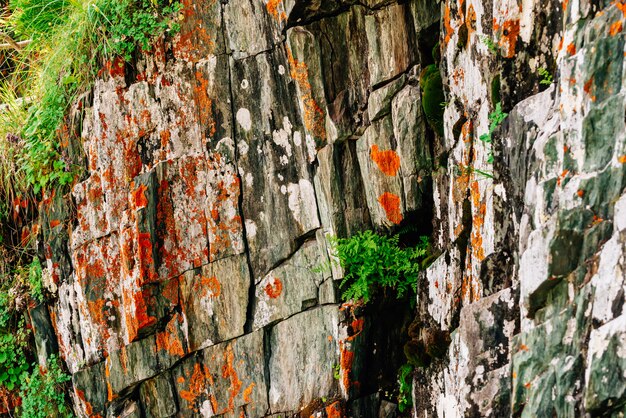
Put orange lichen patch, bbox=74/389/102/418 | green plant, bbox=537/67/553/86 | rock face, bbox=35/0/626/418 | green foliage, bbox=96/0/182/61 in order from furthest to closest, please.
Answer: orange lichen patch, bbox=74/389/102/418
green foliage, bbox=96/0/182/61
rock face, bbox=35/0/626/418
green plant, bbox=537/67/553/86

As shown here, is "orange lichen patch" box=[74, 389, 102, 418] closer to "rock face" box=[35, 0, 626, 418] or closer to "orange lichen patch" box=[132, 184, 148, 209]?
"rock face" box=[35, 0, 626, 418]

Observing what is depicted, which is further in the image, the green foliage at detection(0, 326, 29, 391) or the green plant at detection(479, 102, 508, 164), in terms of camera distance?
the green foliage at detection(0, 326, 29, 391)

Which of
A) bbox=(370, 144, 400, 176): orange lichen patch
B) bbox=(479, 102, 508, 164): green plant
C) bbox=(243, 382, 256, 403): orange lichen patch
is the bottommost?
bbox=(243, 382, 256, 403): orange lichen patch

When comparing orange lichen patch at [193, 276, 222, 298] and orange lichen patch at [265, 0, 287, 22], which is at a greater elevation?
orange lichen patch at [265, 0, 287, 22]

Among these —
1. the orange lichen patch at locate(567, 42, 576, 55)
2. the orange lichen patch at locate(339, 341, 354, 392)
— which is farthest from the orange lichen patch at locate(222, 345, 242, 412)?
the orange lichen patch at locate(567, 42, 576, 55)

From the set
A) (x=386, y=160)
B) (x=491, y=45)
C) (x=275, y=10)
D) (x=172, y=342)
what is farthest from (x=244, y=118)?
(x=491, y=45)

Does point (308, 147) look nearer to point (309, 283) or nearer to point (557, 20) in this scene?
point (309, 283)

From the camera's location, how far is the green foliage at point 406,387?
20.1 ft

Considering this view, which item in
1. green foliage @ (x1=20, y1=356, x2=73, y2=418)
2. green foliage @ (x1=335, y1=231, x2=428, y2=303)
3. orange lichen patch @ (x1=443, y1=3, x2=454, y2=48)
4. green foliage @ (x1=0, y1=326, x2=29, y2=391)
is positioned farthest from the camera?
green foliage @ (x1=0, y1=326, x2=29, y2=391)

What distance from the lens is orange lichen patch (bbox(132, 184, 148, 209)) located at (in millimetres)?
6504

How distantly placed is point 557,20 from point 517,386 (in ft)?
7.04

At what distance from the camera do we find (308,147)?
636 centimetres

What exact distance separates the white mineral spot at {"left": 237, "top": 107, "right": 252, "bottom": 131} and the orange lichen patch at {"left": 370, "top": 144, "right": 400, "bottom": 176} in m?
1.24

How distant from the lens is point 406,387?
20.2 feet
